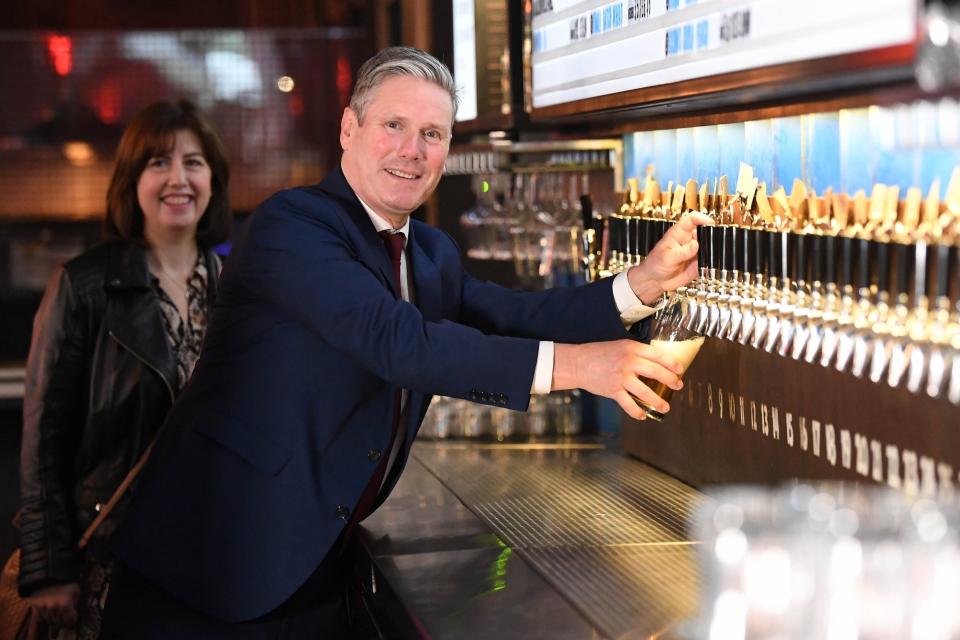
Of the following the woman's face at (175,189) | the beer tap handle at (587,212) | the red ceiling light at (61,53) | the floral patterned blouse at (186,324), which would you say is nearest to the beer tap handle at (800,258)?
the beer tap handle at (587,212)

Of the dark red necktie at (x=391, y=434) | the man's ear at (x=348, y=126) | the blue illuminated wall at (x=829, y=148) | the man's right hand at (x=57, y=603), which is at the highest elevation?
the man's ear at (x=348, y=126)

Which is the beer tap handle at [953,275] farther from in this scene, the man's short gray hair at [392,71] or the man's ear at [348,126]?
the man's ear at [348,126]

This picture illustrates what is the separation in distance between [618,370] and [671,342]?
0.22 metres

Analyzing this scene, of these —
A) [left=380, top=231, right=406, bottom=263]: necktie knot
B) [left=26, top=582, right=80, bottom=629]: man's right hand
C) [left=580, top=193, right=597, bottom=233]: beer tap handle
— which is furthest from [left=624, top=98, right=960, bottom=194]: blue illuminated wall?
[left=26, top=582, right=80, bottom=629]: man's right hand

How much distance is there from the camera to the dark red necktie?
2.62m

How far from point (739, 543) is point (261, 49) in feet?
18.2

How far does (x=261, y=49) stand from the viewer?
643 cm

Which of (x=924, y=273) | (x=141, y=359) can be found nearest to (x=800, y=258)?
(x=924, y=273)

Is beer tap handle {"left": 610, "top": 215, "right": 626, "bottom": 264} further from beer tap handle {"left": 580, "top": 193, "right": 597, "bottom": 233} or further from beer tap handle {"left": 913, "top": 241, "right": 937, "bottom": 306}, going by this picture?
beer tap handle {"left": 913, "top": 241, "right": 937, "bottom": 306}

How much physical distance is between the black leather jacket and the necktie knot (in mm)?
850

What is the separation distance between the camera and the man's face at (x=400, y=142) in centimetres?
257

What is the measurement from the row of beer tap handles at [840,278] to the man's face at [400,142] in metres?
0.53

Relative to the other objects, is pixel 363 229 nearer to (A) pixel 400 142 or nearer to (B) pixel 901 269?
(A) pixel 400 142

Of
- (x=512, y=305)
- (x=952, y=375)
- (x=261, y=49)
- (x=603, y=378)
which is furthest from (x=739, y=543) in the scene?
(x=261, y=49)
